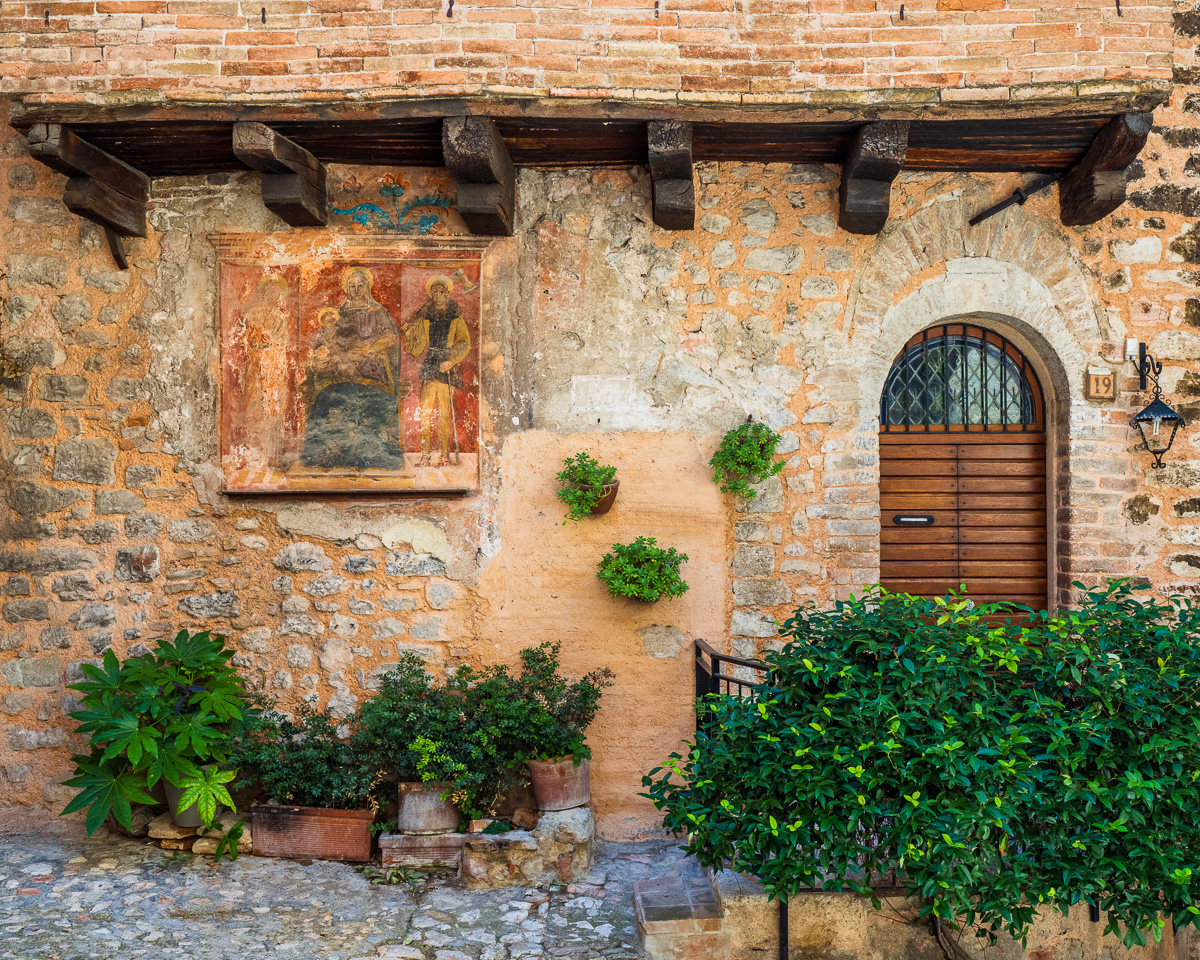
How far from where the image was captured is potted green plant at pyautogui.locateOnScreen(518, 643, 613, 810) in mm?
4113

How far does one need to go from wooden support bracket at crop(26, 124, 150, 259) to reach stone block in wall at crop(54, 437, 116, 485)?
1006mm

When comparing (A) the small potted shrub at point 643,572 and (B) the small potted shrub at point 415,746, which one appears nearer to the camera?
(B) the small potted shrub at point 415,746

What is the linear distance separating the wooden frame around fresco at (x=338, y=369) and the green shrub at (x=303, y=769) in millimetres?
1350

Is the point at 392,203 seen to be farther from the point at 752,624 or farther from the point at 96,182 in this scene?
the point at 752,624

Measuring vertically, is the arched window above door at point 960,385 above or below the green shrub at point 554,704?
above

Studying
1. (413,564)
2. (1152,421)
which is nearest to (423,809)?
(413,564)

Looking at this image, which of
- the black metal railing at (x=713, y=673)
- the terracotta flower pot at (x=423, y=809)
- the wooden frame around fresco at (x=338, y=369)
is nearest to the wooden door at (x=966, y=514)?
the black metal railing at (x=713, y=673)

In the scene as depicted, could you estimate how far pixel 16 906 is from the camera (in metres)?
3.54

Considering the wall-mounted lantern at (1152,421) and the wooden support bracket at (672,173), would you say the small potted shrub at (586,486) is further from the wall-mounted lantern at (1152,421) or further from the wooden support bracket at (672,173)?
the wall-mounted lantern at (1152,421)

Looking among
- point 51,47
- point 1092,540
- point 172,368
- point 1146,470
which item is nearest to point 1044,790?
point 1092,540

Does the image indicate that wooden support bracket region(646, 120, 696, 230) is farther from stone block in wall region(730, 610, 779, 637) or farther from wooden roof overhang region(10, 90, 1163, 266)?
stone block in wall region(730, 610, 779, 637)

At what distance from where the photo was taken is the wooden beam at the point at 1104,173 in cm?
412

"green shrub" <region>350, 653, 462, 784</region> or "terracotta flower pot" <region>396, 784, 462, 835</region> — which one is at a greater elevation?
"green shrub" <region>350, 653, 462, 784</region>

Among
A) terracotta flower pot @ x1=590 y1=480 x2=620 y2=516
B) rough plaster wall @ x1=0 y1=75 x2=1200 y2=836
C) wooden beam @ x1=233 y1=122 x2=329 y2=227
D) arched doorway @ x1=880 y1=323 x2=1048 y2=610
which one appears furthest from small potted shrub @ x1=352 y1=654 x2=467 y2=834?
arched doorway @ x1=880 y1=323 x2=1048 y2=610
